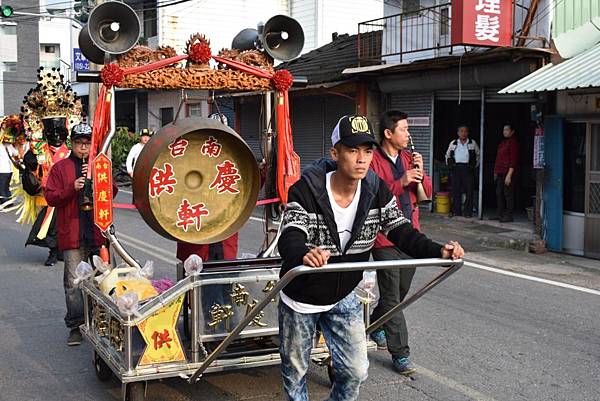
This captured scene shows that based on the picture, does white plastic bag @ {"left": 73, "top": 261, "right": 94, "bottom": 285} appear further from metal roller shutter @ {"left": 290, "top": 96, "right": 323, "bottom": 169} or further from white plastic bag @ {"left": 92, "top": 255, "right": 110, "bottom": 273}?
metal roller shutter @ {"left": 290, "top": 96, "right": 323, "bottom": 169}

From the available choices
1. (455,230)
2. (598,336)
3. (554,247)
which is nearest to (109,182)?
(598,336)

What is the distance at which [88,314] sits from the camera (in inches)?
220

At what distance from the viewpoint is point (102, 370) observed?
5492mm

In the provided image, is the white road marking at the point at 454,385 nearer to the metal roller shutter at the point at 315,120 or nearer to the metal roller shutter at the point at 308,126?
the metal roller shutter at the point at 315,120

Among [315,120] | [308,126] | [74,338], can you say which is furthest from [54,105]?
[308,126]

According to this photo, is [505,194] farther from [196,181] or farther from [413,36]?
[196,181]

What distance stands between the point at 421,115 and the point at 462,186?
6.65 feet

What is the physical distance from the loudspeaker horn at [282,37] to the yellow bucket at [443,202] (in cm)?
983

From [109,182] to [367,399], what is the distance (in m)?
2.29

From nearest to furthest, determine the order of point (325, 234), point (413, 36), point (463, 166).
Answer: point (325, 234)
point (463, 166)
point (413, 36)

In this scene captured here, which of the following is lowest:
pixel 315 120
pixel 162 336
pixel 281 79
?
pixel 162 336

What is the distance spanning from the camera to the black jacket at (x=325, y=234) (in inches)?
148

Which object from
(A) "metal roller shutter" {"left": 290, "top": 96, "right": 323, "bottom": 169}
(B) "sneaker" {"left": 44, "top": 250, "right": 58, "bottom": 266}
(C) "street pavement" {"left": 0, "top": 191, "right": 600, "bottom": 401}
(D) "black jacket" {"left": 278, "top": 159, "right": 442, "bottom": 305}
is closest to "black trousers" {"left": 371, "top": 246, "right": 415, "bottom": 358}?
(C) "street pavement" {"left": 0, "top": 191, "right": 600, "bottom": 401}

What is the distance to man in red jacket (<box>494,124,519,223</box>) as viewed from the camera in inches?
553
